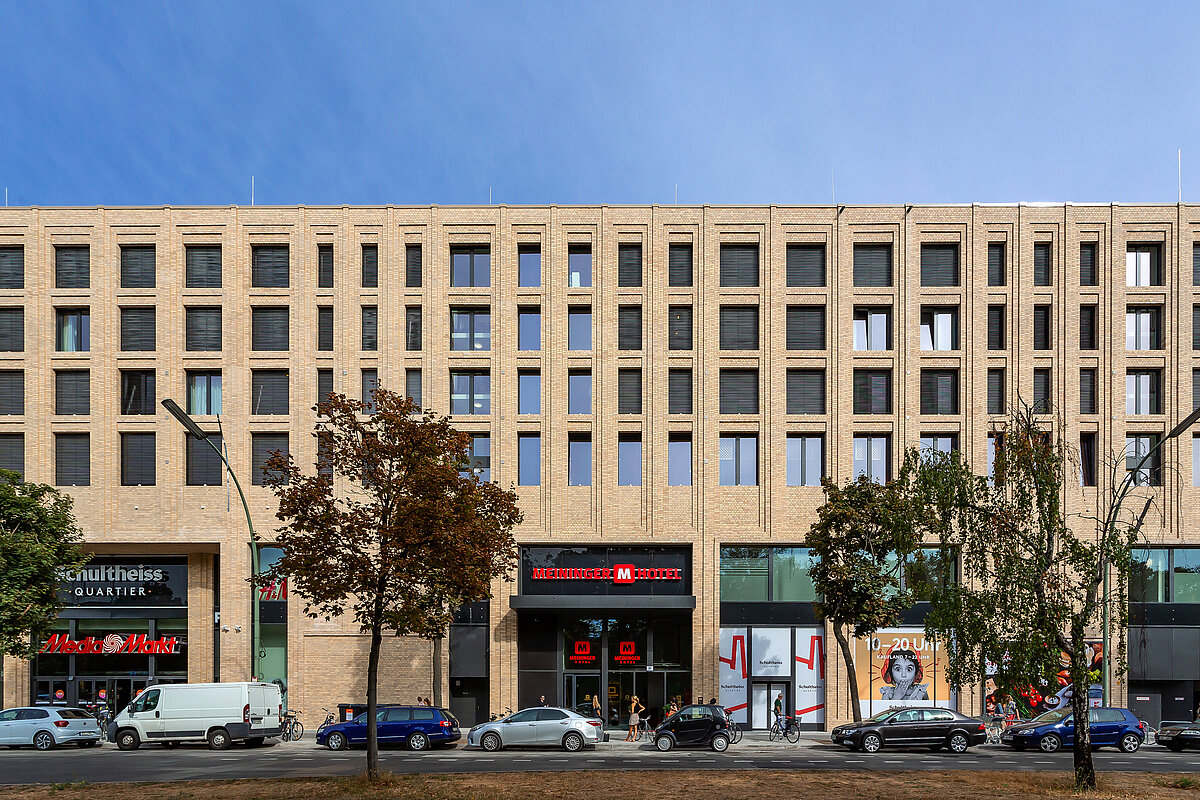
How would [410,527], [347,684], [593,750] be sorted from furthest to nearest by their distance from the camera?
[347,684] → [593,750] → [410,527]

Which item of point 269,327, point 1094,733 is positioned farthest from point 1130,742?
point 269,327

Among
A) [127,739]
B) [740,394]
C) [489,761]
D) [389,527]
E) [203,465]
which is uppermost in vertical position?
[740,394]

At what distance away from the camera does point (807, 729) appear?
3691 cm

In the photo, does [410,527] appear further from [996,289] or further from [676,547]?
[996,289]

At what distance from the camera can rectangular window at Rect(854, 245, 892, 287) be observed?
39125 millimetres

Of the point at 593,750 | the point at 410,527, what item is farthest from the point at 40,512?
the point at 593,750

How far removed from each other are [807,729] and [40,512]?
30.1 metres

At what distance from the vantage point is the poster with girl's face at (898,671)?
121 ft

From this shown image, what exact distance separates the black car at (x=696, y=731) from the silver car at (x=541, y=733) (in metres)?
2.30

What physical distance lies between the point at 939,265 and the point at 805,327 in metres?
6.44

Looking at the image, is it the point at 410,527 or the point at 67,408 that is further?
the point at 67,408

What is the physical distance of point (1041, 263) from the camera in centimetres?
3878

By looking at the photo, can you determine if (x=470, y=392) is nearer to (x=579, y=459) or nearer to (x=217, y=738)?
(x=579, y=459)

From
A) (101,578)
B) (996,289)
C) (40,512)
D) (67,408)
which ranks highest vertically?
(996,289)
